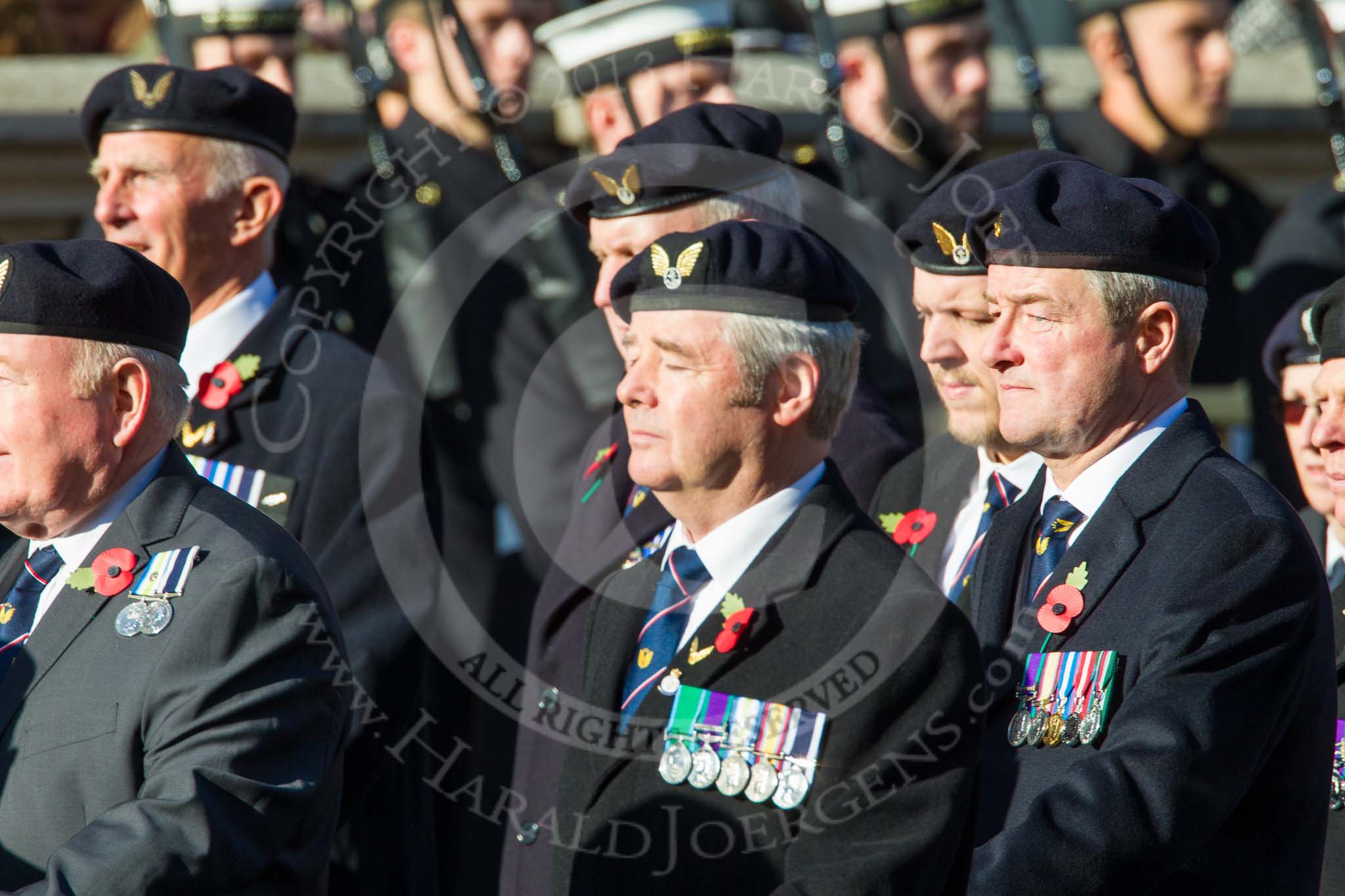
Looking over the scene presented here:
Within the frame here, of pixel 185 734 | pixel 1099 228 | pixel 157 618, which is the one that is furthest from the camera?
pixel 1099 228

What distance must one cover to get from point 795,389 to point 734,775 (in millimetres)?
741

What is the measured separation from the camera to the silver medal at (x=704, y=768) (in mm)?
3424

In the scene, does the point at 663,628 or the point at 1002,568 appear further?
the point at 1002,568

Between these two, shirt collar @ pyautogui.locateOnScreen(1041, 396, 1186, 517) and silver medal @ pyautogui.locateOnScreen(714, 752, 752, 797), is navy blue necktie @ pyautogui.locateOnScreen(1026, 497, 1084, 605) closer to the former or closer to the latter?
shirt collar @ pyautogui.locateOnScreen(1041, 396, 1186, 517)

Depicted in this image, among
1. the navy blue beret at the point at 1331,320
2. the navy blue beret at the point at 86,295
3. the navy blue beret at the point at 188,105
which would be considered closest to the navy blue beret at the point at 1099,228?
the navy blue beret at the point at 1331,320

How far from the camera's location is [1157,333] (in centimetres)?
364

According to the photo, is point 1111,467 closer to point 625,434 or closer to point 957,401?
point 957,401

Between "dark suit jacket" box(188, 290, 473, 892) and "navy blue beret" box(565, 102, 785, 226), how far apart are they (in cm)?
69

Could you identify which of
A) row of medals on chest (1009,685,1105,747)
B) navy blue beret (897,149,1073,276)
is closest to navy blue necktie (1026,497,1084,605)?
row of medals on chest (1009,685,1105,747)

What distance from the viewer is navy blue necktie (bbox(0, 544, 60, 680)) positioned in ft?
11.3

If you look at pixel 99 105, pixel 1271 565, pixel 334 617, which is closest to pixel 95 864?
pixel 334 617

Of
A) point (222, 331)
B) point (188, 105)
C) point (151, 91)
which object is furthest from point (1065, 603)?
point (151, 91)

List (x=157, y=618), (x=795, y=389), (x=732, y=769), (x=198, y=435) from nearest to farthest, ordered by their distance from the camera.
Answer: (x=157, y=618)
(x=732, y=769)
(x=795, y=389)
(x=198, y=435)

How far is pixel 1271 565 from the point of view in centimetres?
335
